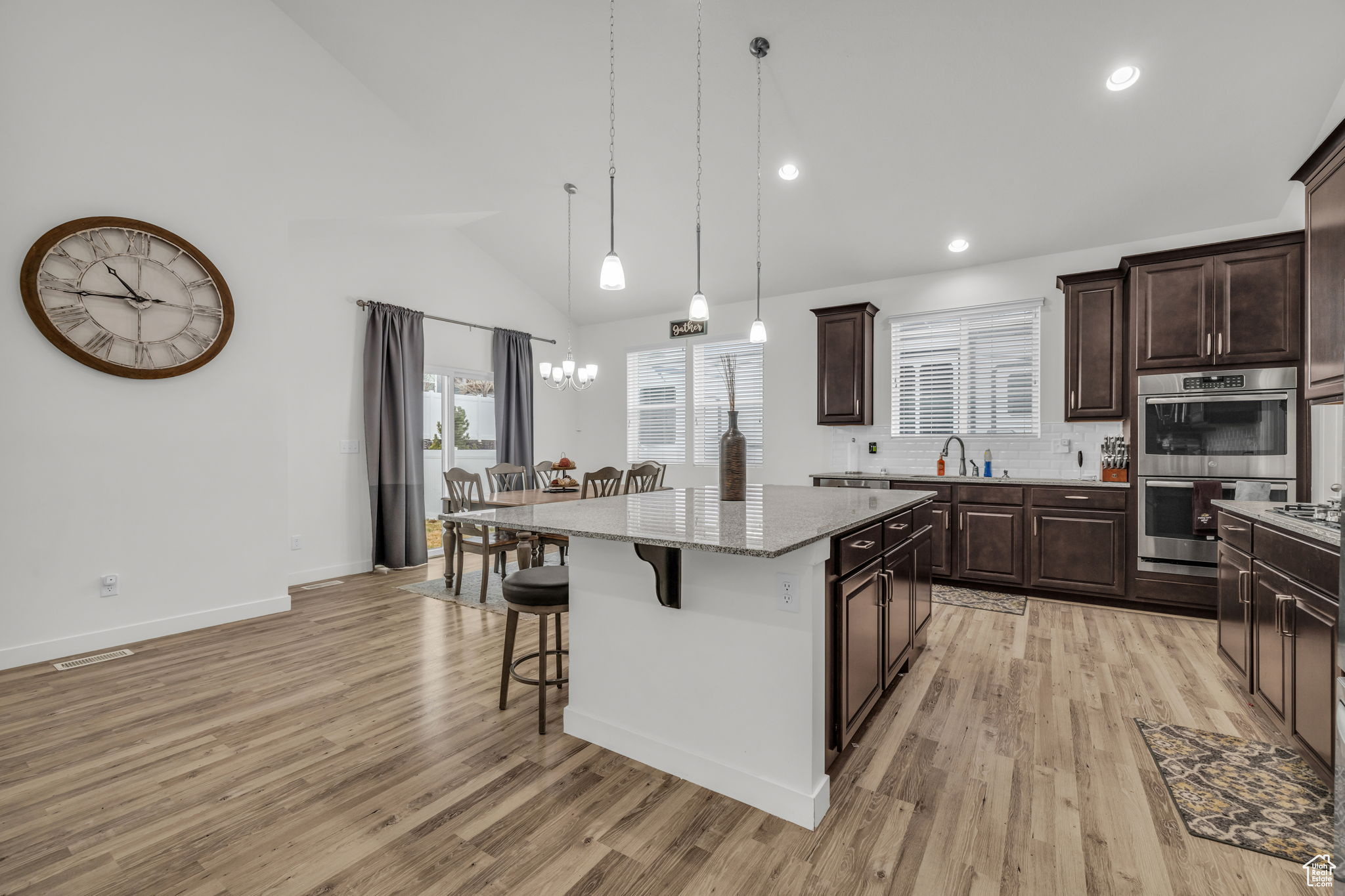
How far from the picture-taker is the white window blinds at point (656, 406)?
6.94 metres

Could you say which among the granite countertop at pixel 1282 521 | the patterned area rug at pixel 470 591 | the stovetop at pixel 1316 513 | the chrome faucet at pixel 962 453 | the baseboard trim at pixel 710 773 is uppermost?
the chrome faucet at pixel 962 453

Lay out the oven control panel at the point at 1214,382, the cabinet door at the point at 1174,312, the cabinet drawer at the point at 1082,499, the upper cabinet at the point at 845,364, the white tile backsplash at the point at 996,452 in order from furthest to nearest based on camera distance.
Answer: the upper cabinet at the point at 845,364 → the white tile backsplash at the point at 996,452 → the cabinet drawer at the point at 1082,499 → the cabinet door at the point at 1174,312 → the oven control panel at the point at 1214,382

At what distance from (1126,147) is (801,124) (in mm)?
2031

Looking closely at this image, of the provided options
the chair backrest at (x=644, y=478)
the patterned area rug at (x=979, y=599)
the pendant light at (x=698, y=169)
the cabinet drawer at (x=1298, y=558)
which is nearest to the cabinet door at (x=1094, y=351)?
the patterned area rug at (x=979, y=599)

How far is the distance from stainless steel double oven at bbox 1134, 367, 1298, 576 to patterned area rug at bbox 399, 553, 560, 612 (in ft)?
15.0

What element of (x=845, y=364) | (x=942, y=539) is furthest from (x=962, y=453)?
(x=845, y=364)

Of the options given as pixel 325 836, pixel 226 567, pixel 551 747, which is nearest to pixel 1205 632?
pixel 551 747

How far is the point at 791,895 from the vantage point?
4.94 feet

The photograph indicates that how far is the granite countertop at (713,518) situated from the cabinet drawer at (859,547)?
0.21 feet

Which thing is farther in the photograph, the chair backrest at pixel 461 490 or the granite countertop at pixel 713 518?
the chair backrest at pixel 461 490

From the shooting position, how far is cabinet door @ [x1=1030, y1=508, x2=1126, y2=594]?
162 inches

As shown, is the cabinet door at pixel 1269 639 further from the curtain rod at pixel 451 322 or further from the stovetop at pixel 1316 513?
the curtain rod at pixel 451 322

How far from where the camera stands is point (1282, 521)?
2.12 m

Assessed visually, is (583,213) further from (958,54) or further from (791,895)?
(791,895)
